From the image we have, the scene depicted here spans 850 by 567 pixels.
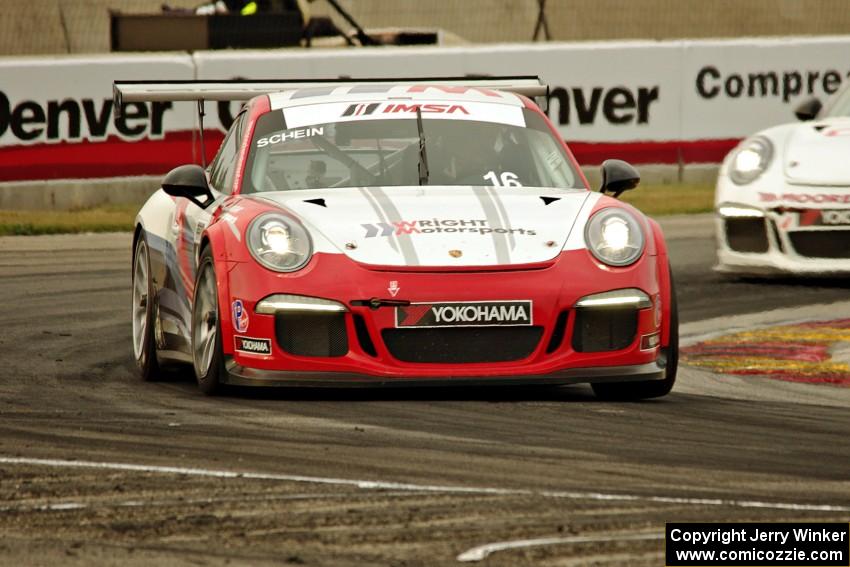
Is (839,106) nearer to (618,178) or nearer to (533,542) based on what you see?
(618,178)

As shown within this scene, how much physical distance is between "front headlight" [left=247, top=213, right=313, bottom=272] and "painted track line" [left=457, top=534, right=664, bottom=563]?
8.97 feet

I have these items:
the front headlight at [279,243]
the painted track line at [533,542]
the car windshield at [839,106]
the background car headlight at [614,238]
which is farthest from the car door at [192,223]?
the car windshield at [839,106]

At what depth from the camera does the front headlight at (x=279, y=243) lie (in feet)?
23.9

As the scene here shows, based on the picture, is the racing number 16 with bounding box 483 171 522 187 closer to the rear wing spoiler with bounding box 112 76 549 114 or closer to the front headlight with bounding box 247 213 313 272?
the rear wing spoiler with bounding box 112 76 549 114

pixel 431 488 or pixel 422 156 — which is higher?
pixel 422 156

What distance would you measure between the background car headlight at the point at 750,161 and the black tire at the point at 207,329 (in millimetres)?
5478

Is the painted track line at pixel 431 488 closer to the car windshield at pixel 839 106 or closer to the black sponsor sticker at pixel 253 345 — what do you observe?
the black sponsor sticker at pixel 253 345

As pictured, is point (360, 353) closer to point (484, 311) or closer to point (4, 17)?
point (484, 311)

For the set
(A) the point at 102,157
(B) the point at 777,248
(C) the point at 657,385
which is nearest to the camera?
(C) the point at 657,385

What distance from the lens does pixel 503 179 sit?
8195 millimetres

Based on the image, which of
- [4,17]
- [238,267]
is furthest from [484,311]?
[4,17]

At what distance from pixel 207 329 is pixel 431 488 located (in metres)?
2.48

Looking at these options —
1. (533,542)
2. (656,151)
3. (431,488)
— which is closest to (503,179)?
(431,488)

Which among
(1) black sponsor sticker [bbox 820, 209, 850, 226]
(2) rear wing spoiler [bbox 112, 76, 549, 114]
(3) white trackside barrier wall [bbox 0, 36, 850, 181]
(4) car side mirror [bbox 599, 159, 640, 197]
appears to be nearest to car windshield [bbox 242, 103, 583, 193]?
(4) car side mirror [bbox 599, 159, 640, 197]
